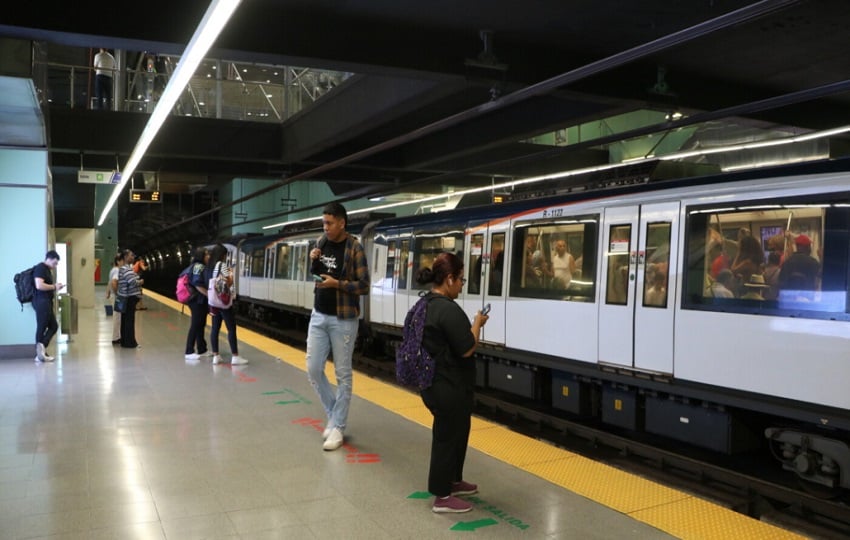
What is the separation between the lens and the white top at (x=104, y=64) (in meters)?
14.3

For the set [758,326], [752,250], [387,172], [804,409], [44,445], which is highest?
[387,172]

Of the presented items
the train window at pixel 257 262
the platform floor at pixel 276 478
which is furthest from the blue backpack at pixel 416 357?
the train window at pixel 257 262

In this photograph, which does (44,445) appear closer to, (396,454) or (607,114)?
(396,454)

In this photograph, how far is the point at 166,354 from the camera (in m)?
11.5

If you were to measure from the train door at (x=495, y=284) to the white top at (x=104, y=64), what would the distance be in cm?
952

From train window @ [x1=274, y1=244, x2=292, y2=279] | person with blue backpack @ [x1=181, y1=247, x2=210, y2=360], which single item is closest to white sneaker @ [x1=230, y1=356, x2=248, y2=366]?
person with blue backpack @ [x1=181, y1=247, x2=210, y2=360]

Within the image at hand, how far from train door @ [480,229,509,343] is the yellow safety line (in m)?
2.02

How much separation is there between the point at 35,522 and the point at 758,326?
5141mm

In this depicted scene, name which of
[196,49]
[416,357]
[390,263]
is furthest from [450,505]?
[390,263]

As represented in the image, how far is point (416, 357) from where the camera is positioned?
4273 mm

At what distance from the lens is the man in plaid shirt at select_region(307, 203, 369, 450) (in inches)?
223

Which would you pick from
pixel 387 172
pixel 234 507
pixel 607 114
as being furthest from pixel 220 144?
pixel 234 507

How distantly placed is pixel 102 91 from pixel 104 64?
0.84 metres

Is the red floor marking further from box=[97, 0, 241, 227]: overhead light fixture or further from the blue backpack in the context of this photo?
box=[97, 0, 241, 227]: overhead light fixture
